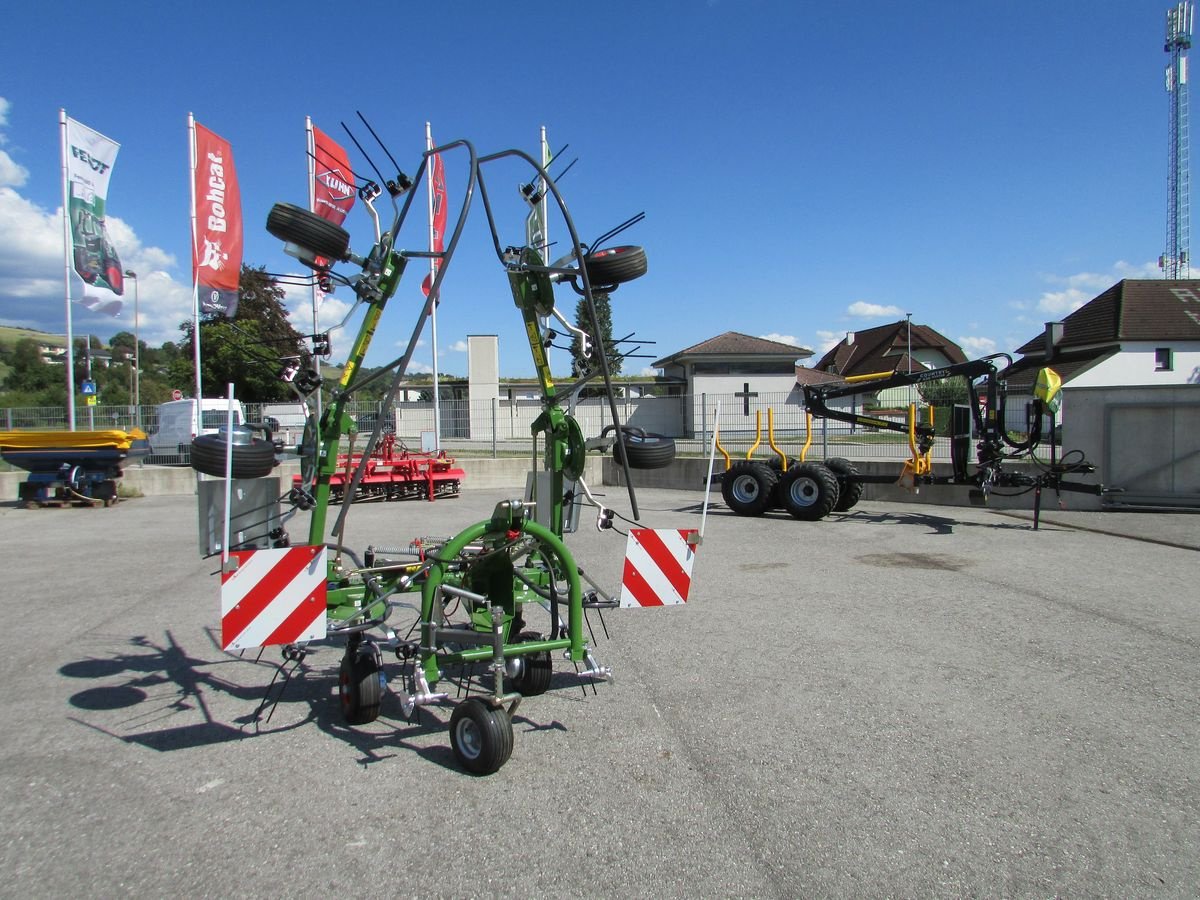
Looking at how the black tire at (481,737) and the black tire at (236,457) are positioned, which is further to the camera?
the black tire at (236,457)

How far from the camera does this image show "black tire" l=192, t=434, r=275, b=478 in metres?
4.42

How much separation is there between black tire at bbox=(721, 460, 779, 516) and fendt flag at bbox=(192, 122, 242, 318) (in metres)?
11.3

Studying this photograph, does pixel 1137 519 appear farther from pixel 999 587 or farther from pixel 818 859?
pixel 818 859

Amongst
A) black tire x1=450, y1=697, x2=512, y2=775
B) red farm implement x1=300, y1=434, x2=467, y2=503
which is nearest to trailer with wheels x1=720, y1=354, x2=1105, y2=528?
red farm implement x1=300, y1=434, x2=467, y2=503

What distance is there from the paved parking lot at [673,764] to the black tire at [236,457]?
136 cm

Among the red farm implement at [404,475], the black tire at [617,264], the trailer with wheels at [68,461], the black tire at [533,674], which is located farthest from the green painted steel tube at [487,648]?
the trailer with wheels at [68,461]

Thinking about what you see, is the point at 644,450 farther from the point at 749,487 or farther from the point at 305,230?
the point at 749,487

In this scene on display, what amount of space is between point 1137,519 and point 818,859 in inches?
465

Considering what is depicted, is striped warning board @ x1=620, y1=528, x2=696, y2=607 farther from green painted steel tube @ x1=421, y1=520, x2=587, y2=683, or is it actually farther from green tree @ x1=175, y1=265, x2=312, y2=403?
green tree @ x1=175, y1=265, x2=312, y2=403

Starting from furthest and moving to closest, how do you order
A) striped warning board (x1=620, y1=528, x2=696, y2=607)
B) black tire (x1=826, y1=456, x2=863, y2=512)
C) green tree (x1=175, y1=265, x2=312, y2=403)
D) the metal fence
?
green tree (x1=175, y1=265, x2=312, y2=403) < the metal fence < black tire (x1=826, y1=456, x2=863, y2=512) < striped warning board (x1=620, y1=528, x2=696, y2=607)

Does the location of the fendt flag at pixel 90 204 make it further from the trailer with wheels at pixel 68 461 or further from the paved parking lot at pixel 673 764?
the paved parking lot at pixel 673 764

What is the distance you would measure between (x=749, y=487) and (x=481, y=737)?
33.5ft

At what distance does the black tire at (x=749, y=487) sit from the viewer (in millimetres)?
13094

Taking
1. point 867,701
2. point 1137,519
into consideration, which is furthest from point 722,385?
point 867,701
